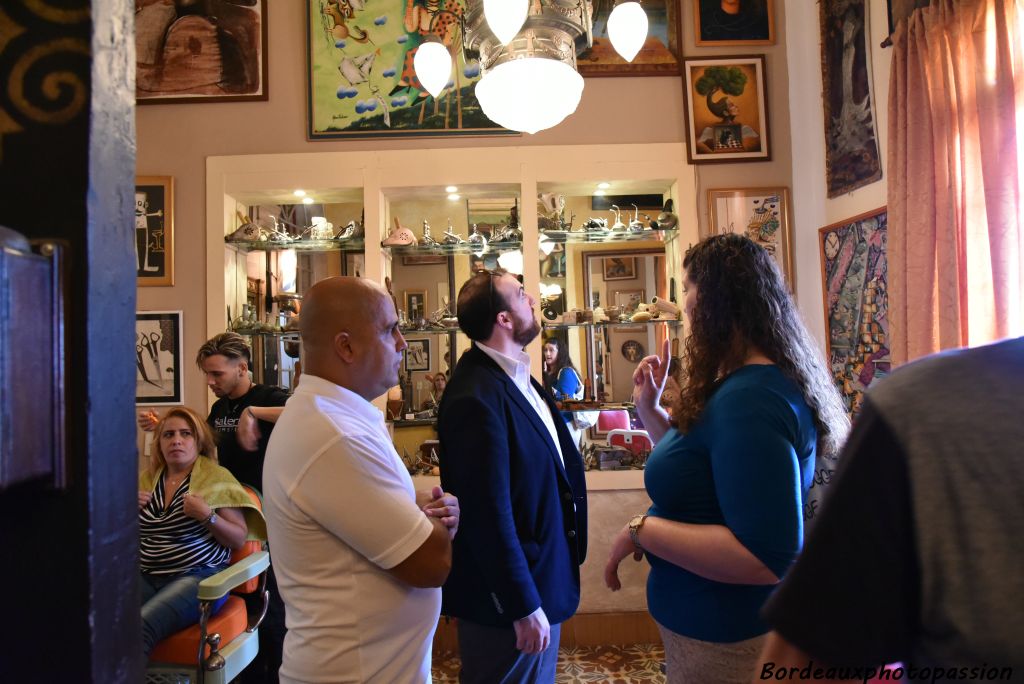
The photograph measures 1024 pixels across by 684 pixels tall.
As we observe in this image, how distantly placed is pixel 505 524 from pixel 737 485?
2.44 feet

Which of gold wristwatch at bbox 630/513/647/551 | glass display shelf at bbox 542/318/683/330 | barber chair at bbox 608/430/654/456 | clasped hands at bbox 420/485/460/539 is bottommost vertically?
barber chair at bbox 608/430/654/456

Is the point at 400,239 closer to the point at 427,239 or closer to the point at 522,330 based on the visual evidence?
the point at 427,239

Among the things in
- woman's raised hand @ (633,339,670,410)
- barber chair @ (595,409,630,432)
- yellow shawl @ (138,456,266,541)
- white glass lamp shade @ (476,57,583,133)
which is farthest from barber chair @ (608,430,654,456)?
white glass lamp shade @ (476,57,583,133)

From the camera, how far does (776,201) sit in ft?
12.4

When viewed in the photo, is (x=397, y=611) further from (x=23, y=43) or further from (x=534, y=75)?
(x=534, y=75)

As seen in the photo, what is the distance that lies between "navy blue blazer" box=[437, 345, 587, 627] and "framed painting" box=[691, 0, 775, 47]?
2.87 meters

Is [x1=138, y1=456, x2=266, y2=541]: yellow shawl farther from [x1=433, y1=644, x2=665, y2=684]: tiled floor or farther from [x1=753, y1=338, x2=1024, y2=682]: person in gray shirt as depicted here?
[x1=753, y1=338, x2=1024, y2=682]: person in gray shirt

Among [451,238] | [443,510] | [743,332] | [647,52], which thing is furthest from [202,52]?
[743,332]

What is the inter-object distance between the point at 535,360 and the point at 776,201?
1.74 m

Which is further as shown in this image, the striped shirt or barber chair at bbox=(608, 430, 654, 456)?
barber chair at bbox=(608, 430, 654, 456)

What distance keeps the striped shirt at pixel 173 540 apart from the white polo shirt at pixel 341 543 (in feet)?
4.86

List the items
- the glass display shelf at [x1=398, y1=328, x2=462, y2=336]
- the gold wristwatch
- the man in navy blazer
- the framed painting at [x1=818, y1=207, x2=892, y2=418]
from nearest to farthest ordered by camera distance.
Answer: the gold wristwatch
the man in navy blazer
the framed painting at [x1=818, y1=207, x2=892, y2=418]
the glass display shelf at [x1=398, y1=328, x2=462, y2=336]

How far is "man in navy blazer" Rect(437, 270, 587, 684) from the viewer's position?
1.75 m

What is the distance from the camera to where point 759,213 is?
12.3ft
